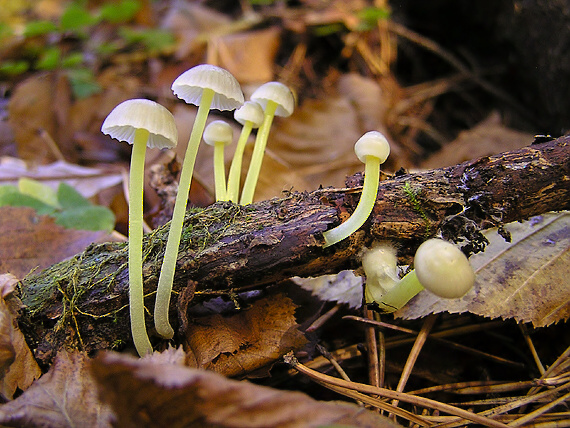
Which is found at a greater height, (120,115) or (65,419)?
(120,115)

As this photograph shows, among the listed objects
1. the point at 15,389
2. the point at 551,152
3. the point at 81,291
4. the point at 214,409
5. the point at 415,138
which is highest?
the point at 551,152

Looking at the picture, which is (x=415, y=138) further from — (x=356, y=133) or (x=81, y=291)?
(x=81, y=291)

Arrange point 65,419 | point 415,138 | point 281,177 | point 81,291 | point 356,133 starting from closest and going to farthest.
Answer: point 65,419 → point 81,291 → point 281,177 → point 356,133 → point 415,138

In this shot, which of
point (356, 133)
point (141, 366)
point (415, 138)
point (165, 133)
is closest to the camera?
point (141, 366)

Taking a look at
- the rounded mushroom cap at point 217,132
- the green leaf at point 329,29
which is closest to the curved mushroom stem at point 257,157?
the rounded mushroom cap at point 217,132

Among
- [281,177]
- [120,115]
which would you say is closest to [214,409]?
[120,115]

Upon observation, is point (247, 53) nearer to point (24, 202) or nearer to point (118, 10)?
point (118, 10)

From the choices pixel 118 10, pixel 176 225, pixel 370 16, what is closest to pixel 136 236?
pixel 176 225
